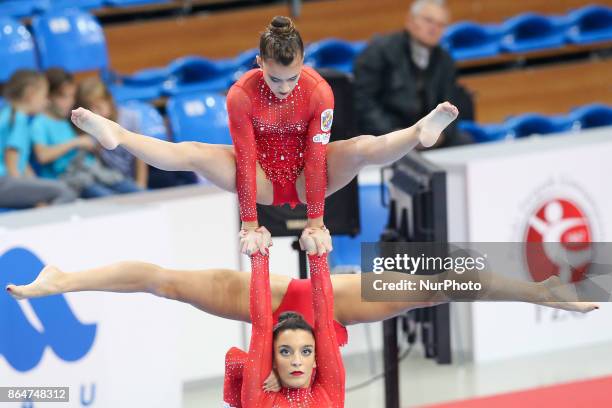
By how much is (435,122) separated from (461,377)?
2.64 meters

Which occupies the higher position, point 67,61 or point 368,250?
point 67,61

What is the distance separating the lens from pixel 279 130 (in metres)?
3.68

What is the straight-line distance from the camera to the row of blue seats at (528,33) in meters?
8.50

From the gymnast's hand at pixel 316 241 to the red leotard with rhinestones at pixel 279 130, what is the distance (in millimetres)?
54

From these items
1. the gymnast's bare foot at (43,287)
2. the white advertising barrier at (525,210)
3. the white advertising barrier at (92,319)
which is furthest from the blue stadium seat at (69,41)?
the gymnast's bare foot at (43,287)

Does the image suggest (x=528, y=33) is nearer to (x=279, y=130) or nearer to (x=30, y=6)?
(x=30, y=6)

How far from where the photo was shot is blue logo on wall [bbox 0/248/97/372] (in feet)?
15.3

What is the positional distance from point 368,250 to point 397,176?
4.05ft

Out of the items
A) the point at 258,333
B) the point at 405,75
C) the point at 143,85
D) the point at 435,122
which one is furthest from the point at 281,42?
the point at 143,85

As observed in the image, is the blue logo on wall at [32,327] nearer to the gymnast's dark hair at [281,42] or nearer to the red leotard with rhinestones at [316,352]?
the red leotard with rhinestones at [316,352]

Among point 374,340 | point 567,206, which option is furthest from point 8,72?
point 567,206

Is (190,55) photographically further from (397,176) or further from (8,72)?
(397,176)

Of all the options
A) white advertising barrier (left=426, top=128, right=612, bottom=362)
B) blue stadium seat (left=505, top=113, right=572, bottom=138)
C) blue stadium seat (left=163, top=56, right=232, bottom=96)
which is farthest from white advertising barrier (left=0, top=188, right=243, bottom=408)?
blue stadium seat (left=505, top=113, right=572, bottom=138)

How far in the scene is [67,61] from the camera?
7121mm
